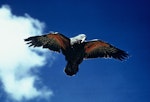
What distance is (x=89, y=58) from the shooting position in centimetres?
2402

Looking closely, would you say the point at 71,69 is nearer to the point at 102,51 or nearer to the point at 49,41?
the point at 49,41

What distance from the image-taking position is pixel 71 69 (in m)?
21.0

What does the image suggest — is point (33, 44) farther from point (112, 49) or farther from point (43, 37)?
point (112, 49)

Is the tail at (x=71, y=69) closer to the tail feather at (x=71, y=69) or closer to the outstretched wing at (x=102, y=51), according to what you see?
the tail feather at (x=71, y=69)

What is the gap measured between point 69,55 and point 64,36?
1.18 meters

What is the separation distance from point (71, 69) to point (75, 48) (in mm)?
1145

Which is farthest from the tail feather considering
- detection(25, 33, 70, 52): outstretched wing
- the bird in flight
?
detection(25, 33, 70, 52): outstretched wing

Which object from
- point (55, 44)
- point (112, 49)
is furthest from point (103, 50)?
point (55, 44)

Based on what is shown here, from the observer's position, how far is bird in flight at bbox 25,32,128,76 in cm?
2131

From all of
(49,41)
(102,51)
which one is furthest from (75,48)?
(102,51)

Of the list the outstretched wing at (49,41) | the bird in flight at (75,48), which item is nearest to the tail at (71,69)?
the bird in flight at (75,48)

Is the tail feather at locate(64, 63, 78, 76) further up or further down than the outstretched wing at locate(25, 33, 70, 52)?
further down

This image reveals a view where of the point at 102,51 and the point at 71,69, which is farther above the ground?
the point at 102,51

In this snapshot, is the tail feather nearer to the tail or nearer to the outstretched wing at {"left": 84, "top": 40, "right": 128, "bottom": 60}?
the tail
